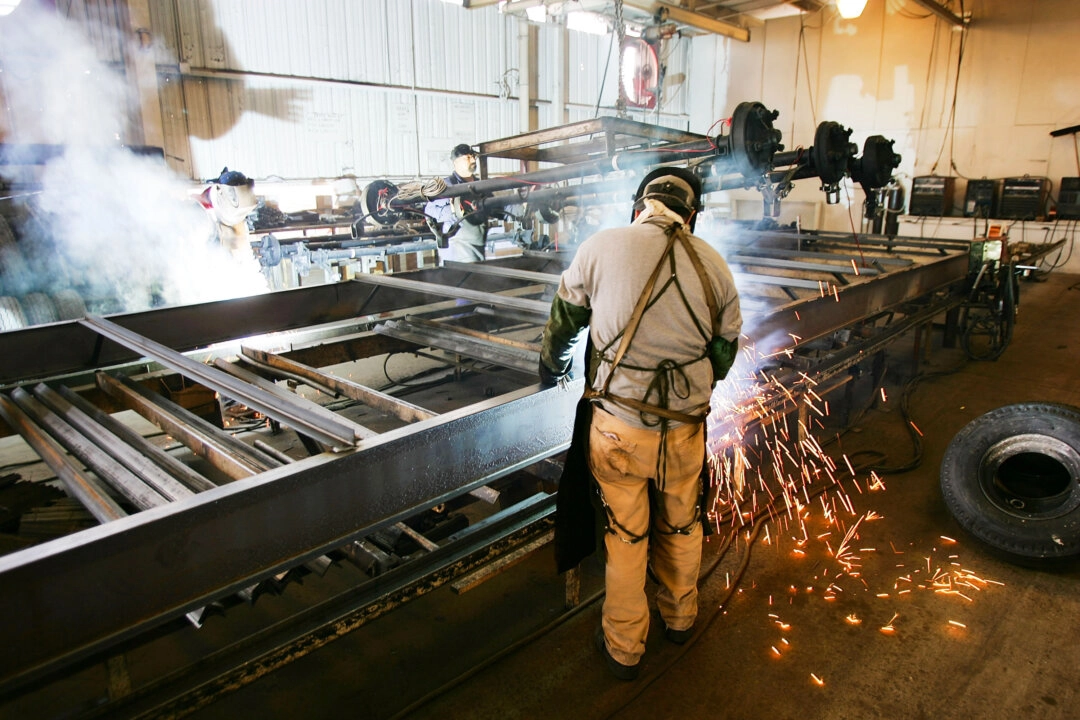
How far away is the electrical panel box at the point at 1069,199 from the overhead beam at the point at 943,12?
300 centimetres

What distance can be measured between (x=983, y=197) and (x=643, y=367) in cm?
1113

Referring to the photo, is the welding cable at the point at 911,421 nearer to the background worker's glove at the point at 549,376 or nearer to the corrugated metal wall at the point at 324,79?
the background worker's glove at the point at 549,376

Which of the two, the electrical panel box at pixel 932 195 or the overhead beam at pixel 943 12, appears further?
the electrical panel box at pixel 932 195

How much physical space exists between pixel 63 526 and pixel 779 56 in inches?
563

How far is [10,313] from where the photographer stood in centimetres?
463

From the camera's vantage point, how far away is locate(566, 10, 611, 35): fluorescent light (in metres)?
10.6

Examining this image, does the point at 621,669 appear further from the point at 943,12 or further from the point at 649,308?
the point at 943,12

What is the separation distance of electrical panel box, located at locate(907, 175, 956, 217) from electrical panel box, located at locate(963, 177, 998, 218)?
12.2 inches

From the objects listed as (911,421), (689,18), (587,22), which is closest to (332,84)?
(587,22)

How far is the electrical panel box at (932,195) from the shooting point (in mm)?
10883

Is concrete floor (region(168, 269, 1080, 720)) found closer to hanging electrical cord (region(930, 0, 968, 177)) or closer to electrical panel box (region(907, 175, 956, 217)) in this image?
electrical panel box (region(907, 175, 956, 217))

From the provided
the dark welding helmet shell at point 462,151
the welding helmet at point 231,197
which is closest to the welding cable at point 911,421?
the dark welding helmet shell at point 462,151

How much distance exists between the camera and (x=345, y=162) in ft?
28.5

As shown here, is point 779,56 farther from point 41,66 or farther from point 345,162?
point 41,66
